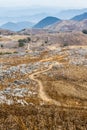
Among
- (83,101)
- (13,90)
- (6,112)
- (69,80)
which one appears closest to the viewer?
(6,112)

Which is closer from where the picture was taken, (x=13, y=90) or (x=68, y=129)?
(x=68, y=129)

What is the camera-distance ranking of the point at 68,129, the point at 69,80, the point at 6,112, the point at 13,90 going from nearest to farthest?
the point at 68,129, the point at 6,112, the point at 13,90, the point at 69,80

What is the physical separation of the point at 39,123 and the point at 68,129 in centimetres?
580

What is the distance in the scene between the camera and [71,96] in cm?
8362

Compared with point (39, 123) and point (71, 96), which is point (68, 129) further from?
point (71, 96)

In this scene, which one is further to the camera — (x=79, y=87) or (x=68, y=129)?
(x=79, y=87)

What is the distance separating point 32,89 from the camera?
288ft

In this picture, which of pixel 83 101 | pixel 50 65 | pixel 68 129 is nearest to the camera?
pixel 68 129

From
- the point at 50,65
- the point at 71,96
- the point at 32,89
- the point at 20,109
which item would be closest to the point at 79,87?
the point at 71,96

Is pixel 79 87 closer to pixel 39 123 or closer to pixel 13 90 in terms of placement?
pixel 13 90

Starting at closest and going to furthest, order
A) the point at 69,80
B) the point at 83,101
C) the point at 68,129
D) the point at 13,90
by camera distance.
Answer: the point at 68,129 → the point at 83,101 → the point at 13,90 → the point at 69,80

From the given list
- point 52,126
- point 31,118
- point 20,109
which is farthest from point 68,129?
point 20,109

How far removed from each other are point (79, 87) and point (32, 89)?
13.0m

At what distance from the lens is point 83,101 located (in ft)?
264
